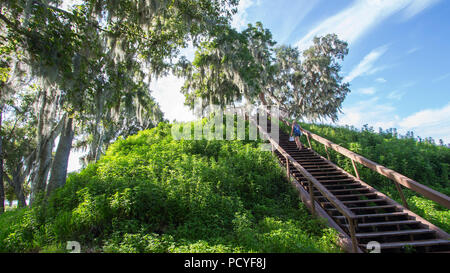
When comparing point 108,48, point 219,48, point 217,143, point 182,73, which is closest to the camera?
point 108,48

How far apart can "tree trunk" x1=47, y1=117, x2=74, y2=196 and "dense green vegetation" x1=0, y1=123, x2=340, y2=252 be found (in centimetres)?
129

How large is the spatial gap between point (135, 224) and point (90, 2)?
8.04 m

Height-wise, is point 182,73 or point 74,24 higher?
point 182,73

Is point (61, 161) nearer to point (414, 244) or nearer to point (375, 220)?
point (375, 220)

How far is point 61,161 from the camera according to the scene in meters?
8.07

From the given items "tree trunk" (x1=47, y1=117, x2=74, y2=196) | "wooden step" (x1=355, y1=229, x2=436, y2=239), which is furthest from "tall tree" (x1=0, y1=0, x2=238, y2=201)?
"wooden step" (x1=355, y1=229, x2=436, y2=239)

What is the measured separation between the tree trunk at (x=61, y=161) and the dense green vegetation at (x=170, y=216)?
4.22 feet

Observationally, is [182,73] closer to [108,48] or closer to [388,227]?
[108,48]

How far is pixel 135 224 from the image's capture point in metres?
4.63

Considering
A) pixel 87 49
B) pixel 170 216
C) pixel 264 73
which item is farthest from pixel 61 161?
pixel 264 73

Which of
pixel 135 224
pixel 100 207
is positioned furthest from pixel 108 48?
pixel 135 224

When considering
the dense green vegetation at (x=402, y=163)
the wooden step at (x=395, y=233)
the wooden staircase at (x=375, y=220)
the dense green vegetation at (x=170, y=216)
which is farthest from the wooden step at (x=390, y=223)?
the dense green vegetation at (x=402, y=163)

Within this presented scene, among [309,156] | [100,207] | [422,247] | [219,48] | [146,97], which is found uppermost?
[219,48]

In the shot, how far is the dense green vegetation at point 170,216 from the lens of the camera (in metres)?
4.09
